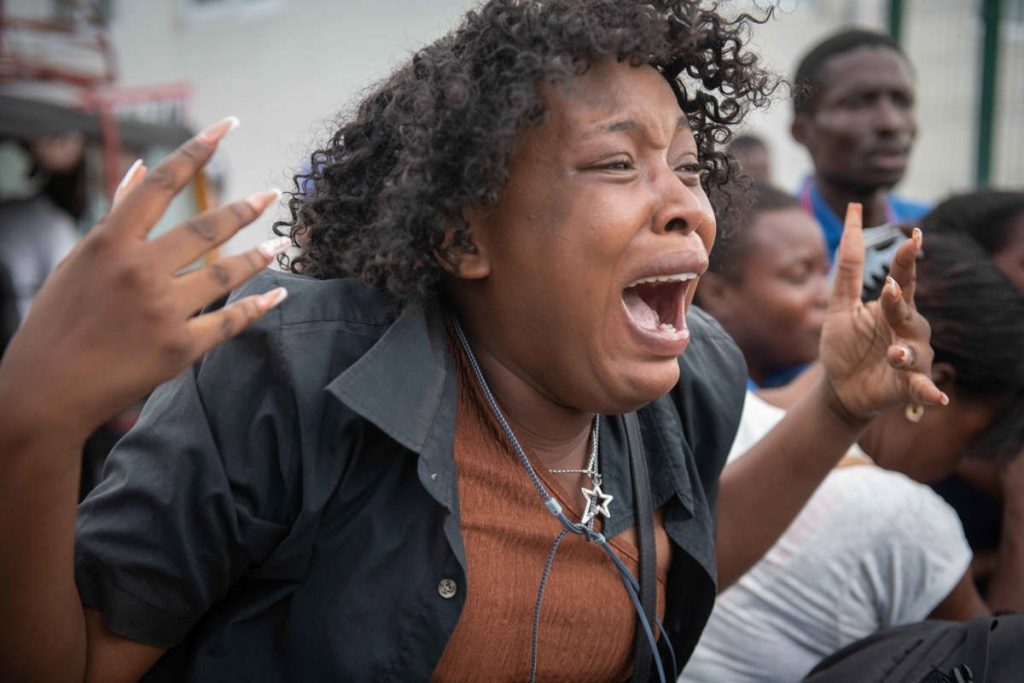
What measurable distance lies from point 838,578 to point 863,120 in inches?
107

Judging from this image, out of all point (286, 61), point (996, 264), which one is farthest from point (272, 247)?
point (286, 61)

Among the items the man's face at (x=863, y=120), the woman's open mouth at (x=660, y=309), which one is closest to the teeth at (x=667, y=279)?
the woman's open mouth at (x=660, y=309)

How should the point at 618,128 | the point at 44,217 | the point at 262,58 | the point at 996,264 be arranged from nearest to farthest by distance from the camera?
1. the point at 618,128
2. the point at 996,264
3. the point at 44,217
4. the point at 262,58

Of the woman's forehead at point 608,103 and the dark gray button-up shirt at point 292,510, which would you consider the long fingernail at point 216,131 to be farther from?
the woman's forehead at point 608,103

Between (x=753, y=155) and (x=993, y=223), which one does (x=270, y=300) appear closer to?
(x=993, y=223)

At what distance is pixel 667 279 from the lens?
1821mm

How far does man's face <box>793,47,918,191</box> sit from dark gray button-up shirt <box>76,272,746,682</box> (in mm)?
3220

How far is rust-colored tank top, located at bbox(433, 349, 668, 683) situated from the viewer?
1.77 meters

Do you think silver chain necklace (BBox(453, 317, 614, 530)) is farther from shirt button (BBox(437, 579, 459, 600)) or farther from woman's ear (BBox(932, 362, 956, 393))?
woman's ear (BBox(932, 362, 956, 393))

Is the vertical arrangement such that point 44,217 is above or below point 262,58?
below

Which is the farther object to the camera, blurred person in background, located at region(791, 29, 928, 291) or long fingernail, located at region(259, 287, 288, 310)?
blurred person in background, located at region(791, 29, 928, 291)

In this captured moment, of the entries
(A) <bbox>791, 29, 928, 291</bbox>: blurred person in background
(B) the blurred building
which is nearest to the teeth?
(A) <bbox>791, 29, 928, 291</bbox>: blurred person in background

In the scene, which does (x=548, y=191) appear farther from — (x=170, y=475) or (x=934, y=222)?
(x=934, y=222)

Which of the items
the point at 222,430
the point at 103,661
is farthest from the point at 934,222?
the point at 103,661
